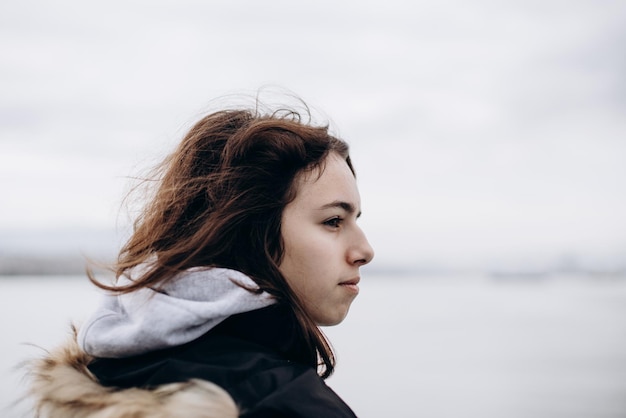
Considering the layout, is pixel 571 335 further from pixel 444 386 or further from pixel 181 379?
pixel 181 379

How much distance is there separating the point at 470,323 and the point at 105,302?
12786 mm

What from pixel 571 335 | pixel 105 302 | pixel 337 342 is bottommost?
pixel 105 302

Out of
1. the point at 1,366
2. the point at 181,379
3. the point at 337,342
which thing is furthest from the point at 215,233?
the point at 337,342

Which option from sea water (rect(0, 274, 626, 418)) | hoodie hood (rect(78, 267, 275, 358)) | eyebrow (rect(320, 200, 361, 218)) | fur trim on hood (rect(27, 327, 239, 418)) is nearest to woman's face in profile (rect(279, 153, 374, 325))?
eyebrow (rect(320, 200, 361, 218))

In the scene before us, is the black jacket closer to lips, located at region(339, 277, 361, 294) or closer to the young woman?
the young woman

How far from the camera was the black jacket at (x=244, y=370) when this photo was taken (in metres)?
1.20

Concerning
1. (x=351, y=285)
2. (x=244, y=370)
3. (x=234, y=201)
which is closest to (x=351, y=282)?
(x=351, y=285)

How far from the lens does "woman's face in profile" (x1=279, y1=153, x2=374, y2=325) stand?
64.6 inches

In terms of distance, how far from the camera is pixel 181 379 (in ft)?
4.05

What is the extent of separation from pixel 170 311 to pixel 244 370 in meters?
0.18

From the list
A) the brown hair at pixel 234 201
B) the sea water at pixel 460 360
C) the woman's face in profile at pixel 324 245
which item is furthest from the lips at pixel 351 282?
the sea water at pixel 460 360

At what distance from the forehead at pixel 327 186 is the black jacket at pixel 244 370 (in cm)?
34

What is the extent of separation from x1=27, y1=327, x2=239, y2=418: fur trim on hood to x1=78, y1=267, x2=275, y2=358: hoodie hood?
0.06 m

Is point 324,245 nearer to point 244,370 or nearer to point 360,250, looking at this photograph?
point 360,250
